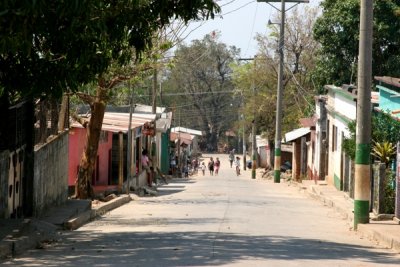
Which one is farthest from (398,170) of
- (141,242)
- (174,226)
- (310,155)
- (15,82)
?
(310,155)

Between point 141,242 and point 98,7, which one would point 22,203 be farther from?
point 98,7

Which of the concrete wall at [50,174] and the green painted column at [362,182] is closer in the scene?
the green painted column at [362,182]

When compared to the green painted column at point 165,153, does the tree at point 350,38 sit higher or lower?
higher

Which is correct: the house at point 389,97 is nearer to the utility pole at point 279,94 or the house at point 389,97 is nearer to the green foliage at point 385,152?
the green foliage at point 385,152

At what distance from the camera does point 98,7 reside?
42.8 ft

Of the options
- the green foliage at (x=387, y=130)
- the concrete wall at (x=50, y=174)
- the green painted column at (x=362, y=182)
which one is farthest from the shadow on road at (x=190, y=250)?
the green foliage at (x=387, y=130)

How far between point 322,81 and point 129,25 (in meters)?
32.4

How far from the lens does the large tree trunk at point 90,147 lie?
27.0 m

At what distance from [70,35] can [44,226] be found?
585 cm

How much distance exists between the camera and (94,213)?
23203mm

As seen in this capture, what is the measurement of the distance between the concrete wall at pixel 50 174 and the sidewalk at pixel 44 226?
0.27 metres

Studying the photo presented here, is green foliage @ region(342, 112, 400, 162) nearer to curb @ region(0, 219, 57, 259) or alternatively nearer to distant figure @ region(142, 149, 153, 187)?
curb @ region(0, 219, 57, 259)

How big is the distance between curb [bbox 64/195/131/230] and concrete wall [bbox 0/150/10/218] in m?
2.16

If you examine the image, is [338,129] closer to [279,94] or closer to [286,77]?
[279,94]
